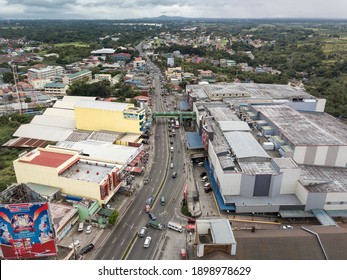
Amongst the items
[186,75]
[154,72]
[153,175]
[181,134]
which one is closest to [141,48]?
[154,72]

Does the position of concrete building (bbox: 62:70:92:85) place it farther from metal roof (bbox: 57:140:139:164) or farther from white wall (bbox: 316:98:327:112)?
white wall (bbox: 316:98:327:112)

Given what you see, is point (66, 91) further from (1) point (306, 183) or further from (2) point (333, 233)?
(2) point (333, 233)

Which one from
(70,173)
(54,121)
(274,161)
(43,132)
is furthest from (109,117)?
(274,161)

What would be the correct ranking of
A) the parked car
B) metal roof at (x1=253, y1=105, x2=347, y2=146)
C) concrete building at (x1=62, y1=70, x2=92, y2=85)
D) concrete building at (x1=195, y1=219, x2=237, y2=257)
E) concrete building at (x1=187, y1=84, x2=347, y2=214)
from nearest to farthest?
concrete building at (x1=195, y1=219, x2=237, y2=257) < the parked car < concrete building at (x1=187, y1=84, x2=347, y2=214) < metal roof at (x1=253, y1=105, x2=347, y2=146) < concrete building at (x1=62, y1=70, x2=92, y2=85)

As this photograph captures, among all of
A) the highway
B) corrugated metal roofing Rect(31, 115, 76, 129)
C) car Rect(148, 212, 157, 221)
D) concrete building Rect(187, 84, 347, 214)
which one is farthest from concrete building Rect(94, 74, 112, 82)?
car Rect(148, 212, 157, 221)

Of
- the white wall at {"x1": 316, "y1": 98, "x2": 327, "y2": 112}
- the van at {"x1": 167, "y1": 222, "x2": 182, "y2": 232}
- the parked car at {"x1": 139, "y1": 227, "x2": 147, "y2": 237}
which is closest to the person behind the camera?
the parked car at {"x1": 139, "y1": 227, "x2": 147, "y2": 237}

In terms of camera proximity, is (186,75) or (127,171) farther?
(186,75)
